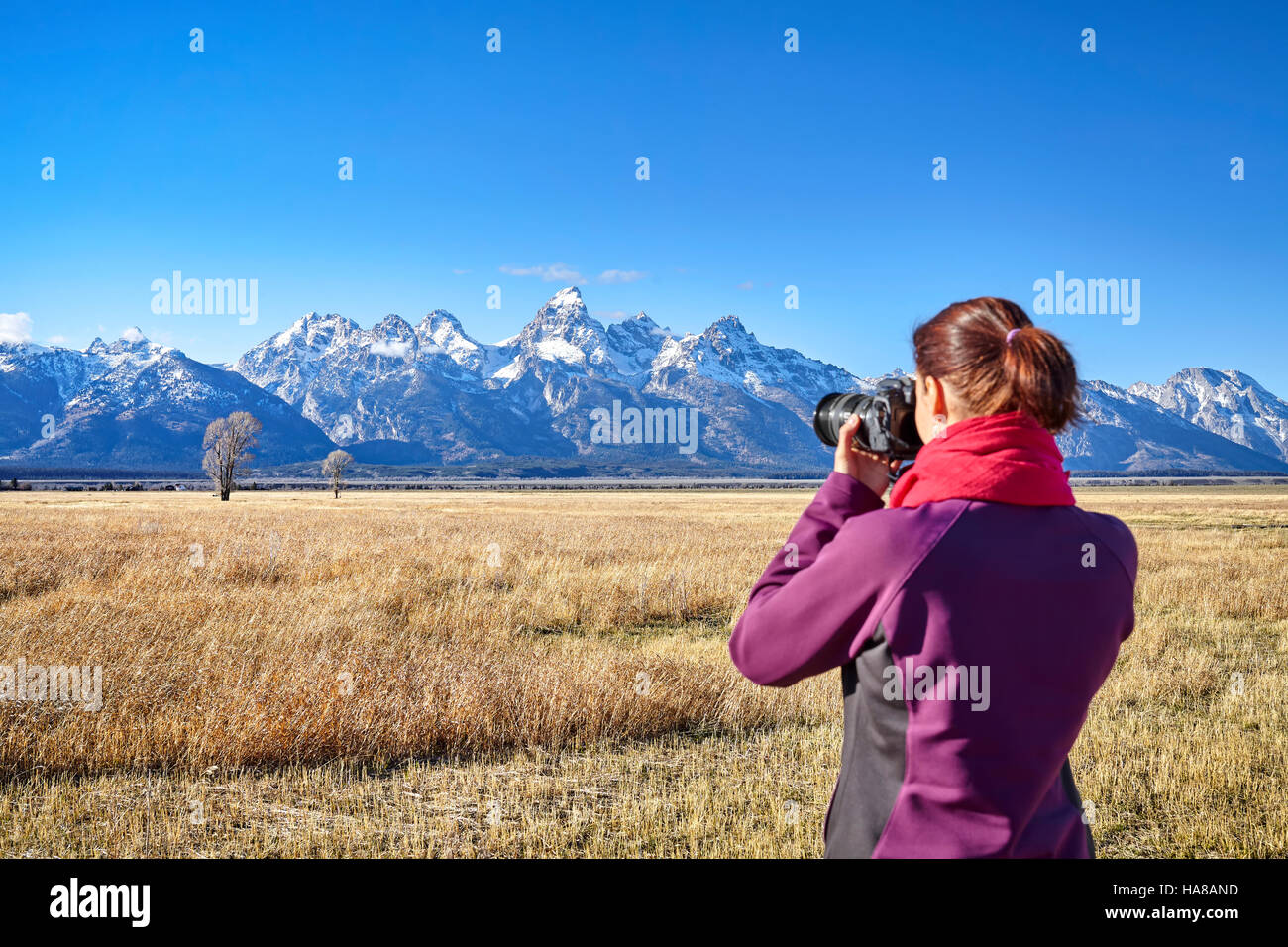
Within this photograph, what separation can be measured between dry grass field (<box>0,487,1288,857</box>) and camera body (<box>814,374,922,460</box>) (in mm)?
3715

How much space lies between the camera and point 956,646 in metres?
1.75

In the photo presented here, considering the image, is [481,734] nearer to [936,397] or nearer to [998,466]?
[936,397]

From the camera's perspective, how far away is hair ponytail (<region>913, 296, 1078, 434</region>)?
1870 millimetres

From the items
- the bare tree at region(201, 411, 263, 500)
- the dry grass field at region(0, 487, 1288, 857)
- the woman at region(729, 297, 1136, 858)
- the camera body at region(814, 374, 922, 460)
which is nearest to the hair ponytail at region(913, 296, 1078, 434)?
the woman at region(729, 297, 1136, 858)

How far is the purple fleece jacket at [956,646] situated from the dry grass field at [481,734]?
3454 millimetres

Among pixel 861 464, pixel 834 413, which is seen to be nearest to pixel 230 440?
pixel 834 413

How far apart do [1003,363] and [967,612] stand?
62 cm

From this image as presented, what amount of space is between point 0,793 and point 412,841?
3.18 metres

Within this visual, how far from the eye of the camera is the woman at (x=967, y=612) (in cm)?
173

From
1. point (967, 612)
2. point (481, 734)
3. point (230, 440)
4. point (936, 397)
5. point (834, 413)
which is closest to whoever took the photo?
point (967, 612)

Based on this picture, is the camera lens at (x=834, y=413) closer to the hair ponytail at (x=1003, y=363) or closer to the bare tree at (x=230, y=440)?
the hair ponytail at (x=1003, y=363)

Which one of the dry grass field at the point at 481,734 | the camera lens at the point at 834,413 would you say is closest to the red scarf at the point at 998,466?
the camera lens at the point at 834,413
